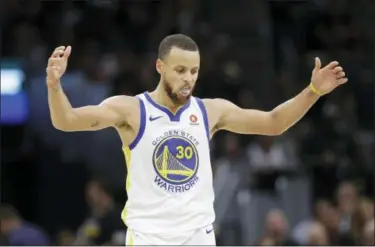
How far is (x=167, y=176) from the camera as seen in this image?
6.48m

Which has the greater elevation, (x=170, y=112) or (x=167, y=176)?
(x=170, y=112)

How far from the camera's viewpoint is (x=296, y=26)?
14398 mm

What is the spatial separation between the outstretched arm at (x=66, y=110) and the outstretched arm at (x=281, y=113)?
28.7 inches

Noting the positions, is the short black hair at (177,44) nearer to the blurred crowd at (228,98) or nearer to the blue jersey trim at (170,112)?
the blue jersey trim at (170,112)

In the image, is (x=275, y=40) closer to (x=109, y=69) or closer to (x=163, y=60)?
(x=109, y=69)

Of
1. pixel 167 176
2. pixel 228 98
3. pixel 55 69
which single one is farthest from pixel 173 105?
pixel 228 98

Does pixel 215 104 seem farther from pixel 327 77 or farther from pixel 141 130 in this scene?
pixel 327 77

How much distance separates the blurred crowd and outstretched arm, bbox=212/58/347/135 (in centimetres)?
484

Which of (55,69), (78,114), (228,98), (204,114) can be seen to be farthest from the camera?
(228,98)

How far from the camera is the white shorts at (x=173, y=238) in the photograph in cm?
645

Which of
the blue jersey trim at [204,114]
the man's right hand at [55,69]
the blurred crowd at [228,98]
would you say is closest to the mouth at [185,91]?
the blue jersey trim at [204,114]

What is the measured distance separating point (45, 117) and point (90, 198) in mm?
1373

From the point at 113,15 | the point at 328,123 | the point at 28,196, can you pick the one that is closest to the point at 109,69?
the point at 113,15

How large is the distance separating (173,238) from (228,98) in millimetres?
7147
